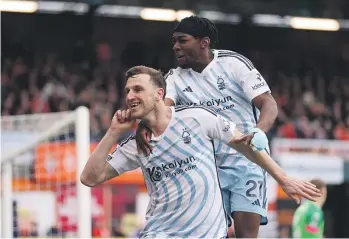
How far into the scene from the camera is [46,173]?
1212 centimetres

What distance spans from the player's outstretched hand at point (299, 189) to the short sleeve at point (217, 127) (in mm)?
449

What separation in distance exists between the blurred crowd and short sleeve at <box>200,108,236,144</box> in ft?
40.0

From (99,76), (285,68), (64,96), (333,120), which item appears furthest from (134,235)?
(285,68)

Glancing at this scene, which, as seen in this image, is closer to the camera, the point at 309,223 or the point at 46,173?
the point at 309,223

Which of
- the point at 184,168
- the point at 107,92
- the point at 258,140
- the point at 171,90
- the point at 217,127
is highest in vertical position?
the point at 107,92

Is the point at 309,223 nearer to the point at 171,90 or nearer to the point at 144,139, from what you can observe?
the point at 171,90

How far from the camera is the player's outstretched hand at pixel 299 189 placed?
574cm

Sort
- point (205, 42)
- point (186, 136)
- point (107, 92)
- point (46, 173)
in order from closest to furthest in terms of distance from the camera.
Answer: point (186, 136) < point (205, 42) < point (46, 173) < point (107, 92)

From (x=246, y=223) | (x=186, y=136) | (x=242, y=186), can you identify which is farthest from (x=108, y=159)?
(x=246, y=223)

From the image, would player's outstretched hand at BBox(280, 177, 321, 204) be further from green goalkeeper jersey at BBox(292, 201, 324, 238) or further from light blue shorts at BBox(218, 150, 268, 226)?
green goalkeeper jersey at BBox(292, 201, 324, 238)

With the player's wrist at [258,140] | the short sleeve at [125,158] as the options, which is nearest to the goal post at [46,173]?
the short sleeve at [125,158]

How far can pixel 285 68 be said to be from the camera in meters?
25.8

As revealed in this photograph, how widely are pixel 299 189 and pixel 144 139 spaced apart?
3.20 ft

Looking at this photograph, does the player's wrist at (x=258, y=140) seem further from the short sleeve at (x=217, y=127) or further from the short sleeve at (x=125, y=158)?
the short sleeve at (x=125, y=158)
